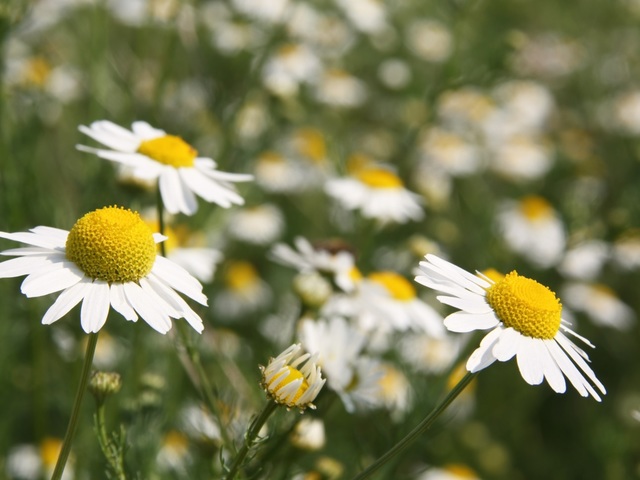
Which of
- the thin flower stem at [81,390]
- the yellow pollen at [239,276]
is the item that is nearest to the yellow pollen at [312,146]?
the yellow pollen at [239,276]

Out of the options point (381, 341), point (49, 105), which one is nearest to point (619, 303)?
point (381, 341)

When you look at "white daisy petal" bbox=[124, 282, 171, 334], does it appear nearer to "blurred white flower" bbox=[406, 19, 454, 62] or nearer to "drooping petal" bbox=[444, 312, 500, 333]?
"drooping petal" bbox=[444, 312, 500, 333]

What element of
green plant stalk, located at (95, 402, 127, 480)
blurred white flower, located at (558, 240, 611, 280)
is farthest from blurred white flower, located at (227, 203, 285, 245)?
green plant stalk, located at (95, 402, 127, 480)

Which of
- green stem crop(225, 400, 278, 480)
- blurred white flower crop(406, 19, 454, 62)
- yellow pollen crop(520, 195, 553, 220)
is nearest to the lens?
green stem crop(225, 400, 278, 480)

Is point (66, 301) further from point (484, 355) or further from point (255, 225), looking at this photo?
point (255, 225)

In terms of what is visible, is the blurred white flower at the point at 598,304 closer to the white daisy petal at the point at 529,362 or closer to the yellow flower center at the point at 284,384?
the white daisy petal at the point at 529,362

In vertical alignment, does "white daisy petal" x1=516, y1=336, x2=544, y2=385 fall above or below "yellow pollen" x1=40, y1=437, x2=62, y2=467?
above

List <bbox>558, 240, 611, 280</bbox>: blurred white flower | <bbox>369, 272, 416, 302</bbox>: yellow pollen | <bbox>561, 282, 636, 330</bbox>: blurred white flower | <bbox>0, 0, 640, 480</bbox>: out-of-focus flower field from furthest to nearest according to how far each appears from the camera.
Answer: <bbox>561, 282, 636, 330</bbox>: blurred white flower < <bbox>558, 240, 611, 280</bbox>: blurred white flower < <bbox>369, 272, 416, 302</bbox>: yellow pollen < <bbox>0, 0, 640, 480</bbox>: out-of-focus flower field
